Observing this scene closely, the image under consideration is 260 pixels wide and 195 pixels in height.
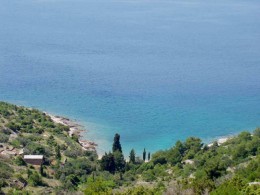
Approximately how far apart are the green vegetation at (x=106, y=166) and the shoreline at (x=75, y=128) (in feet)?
7.25

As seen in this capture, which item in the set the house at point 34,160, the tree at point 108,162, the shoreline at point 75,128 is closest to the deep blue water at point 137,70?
the shoreline at point 75,128

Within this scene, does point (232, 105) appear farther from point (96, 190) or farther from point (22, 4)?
point (22, 4)

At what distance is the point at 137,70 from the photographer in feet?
296

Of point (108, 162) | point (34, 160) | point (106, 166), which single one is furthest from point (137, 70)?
point (34, 160)

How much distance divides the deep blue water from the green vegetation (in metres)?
10.7

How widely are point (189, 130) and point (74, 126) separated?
1521cm

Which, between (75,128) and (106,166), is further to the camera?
(75,128)

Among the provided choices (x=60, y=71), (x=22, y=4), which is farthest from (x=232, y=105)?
(x=22, y=4)

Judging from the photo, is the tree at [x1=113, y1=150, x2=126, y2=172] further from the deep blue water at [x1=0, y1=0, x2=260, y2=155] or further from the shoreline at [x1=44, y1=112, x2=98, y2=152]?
the deep blue water at [x1=0, y1=0, x2=260, y2=155]

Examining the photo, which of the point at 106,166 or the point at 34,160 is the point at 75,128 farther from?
the point at 34,160

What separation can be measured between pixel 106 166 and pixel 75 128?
20.9m

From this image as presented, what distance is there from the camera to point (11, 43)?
107 metres

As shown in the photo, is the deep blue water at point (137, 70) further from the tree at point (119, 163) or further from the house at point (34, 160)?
the house at point (34, 160)

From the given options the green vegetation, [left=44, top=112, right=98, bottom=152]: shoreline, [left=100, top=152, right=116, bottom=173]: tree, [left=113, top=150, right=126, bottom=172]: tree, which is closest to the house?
the green vegetation
